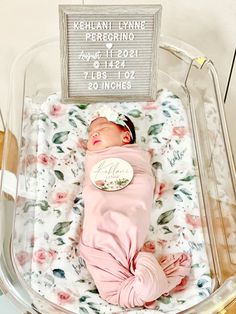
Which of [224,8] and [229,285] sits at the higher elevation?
[224,8]

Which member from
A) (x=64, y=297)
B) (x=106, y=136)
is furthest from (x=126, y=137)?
(x=64, y=297)

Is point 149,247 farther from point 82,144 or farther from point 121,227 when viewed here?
point 82,144

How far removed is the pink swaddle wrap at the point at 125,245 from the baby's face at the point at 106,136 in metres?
0.02

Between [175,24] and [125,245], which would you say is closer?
[125,245]

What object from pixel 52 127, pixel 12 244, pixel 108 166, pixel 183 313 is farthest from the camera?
pixel 52 127

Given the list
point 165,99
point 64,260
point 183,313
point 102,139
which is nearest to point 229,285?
point 183,313

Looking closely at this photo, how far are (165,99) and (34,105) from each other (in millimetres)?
289

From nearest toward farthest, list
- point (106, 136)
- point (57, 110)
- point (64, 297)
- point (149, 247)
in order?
1. point (64, 297)
2. point (149, 247)
3. point (106, 136)
4. point (57, 110)

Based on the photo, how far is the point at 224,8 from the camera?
1.25m

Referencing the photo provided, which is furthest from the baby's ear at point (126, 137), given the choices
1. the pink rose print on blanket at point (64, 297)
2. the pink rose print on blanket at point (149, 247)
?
the pink rose print on blanket at point (64, 297)

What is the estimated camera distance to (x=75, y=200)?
121 cm

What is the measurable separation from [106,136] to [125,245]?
0.26m

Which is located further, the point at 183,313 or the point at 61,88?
the point at 61,88

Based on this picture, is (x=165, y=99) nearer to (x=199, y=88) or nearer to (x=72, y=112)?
(x=199, y=88)
